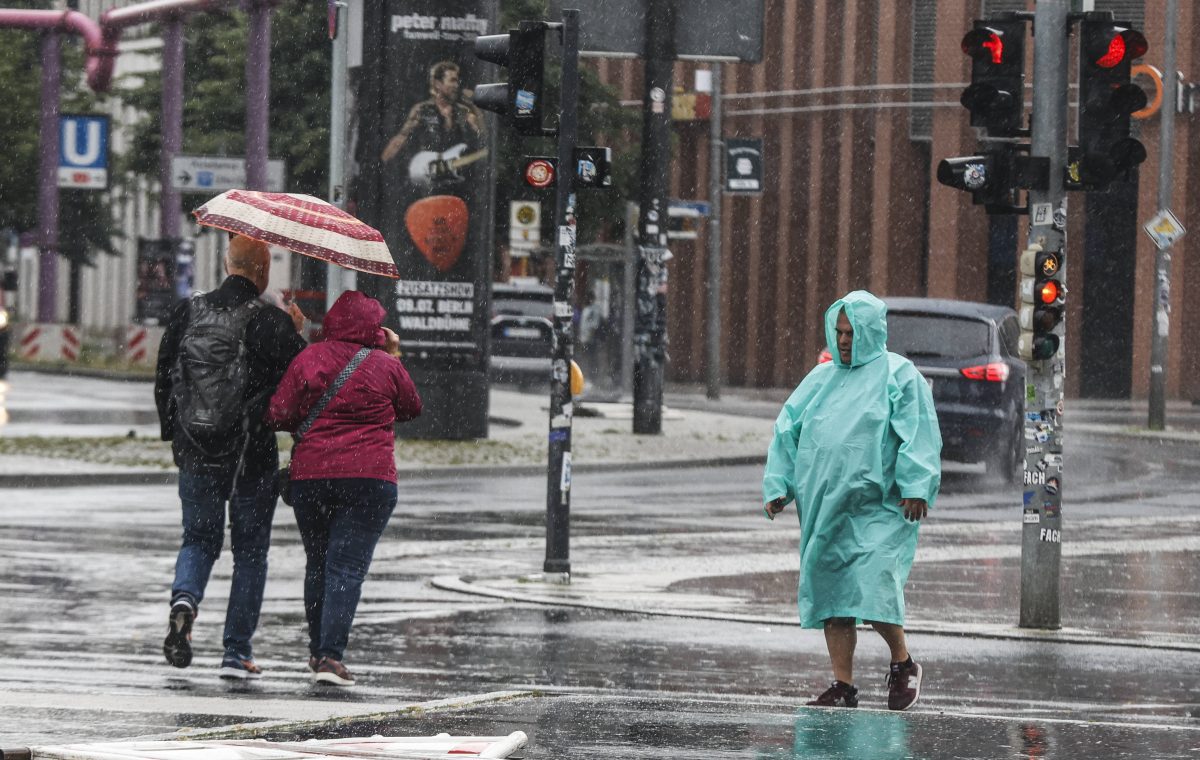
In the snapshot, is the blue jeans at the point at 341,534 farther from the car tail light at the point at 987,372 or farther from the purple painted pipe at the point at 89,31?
the purple painted pipe at the point at 89,31

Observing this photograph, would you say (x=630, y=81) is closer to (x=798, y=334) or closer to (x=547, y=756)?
(x=798, y=334)

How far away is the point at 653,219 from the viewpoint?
27.7 m

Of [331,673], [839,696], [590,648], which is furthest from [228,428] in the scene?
[839,696]

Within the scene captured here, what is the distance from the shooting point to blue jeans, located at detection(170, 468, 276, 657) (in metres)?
9.70

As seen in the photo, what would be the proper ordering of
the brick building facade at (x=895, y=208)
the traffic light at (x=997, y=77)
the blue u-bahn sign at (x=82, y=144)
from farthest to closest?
the brick building facade at (x=895, y=208)
the blue u-bahn sign at (x=82, y=144)
the traffic light at (x=997, y=77)

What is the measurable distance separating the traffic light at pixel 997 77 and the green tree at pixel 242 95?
1258 inches

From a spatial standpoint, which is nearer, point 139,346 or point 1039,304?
point 1039,304

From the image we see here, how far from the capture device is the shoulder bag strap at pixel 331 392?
9.45 m

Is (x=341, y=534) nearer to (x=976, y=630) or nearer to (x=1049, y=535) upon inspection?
(x=976, y=630)

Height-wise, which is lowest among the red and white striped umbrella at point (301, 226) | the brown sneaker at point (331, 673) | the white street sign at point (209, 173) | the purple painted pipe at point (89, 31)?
the brown sneaker at point (331, 673)

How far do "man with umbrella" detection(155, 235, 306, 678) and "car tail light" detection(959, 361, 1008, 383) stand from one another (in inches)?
541

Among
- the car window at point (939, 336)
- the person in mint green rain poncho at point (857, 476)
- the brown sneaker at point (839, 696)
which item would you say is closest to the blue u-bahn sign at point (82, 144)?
the car window at point (939, 336)

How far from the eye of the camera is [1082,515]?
19.9 m

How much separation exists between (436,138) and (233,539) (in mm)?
16510
